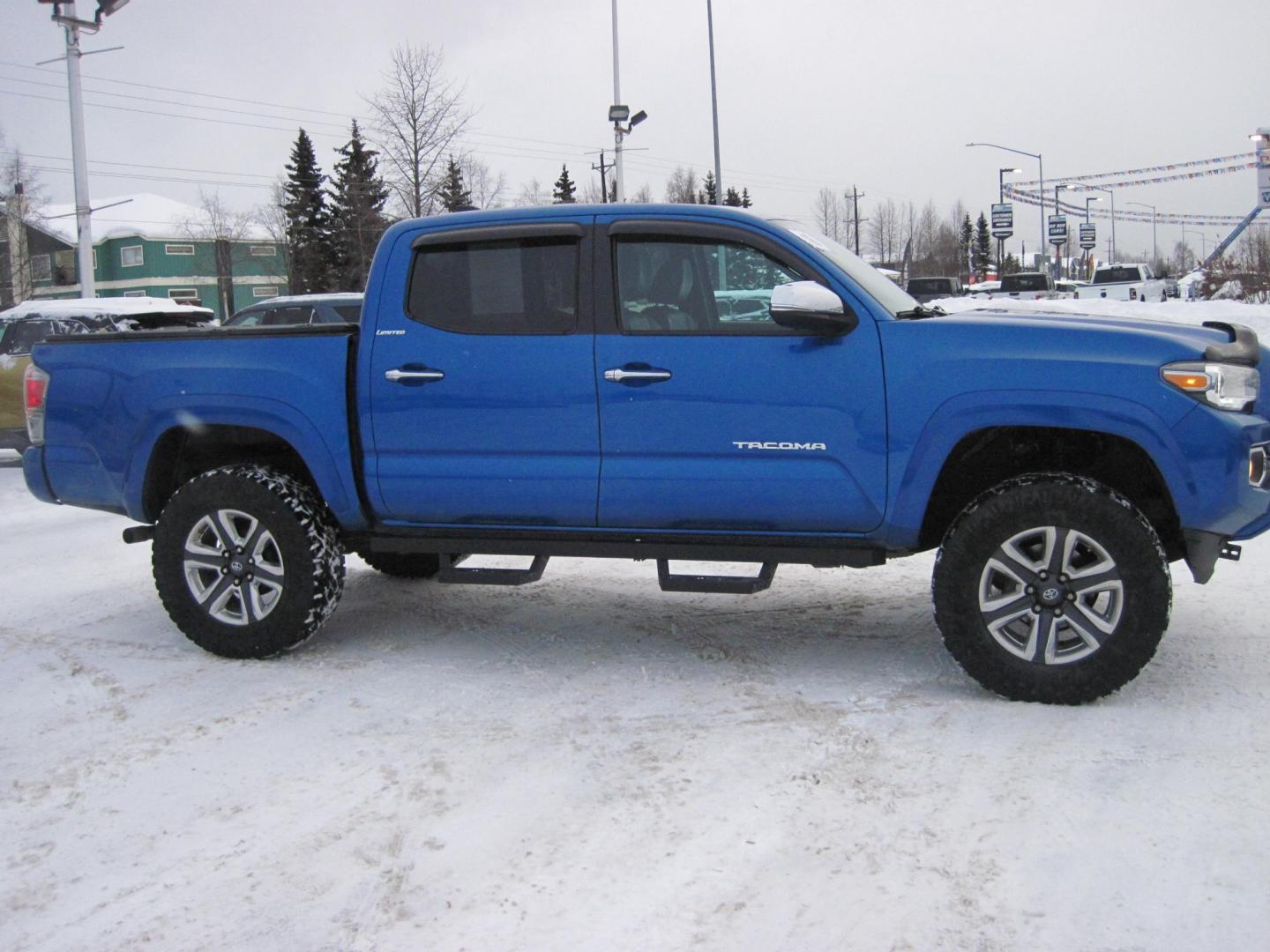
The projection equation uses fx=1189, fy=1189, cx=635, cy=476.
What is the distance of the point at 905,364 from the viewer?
4539mm

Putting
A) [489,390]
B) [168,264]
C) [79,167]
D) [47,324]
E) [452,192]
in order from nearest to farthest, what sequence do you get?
[489,390] → [47,324] → [79,167] → [452,192] → [168,264]

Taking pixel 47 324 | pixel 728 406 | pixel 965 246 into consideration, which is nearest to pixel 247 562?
pixel 728 406

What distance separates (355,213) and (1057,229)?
127 feet

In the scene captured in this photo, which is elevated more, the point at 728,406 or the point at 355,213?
the point at 355,213

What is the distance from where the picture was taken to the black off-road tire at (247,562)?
526 cm

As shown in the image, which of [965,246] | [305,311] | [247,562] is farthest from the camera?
[965,246]

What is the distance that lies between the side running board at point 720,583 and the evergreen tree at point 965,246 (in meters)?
93.0

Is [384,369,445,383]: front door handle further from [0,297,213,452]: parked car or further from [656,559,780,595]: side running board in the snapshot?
[0,297,213,452]: parked car

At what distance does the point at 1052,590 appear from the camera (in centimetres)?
439

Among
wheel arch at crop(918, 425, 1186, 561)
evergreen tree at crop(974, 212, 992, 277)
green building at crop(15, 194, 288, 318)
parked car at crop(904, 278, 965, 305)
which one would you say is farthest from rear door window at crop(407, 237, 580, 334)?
evergreen tree at crop(974, 212, 992, 277)

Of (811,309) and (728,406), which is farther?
(728,406)

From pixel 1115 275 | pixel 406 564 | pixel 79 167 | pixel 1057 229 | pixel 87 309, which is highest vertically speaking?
pixel 1057 229

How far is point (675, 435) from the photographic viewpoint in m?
4.77

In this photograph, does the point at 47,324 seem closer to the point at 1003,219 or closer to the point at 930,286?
the point at 930,286
